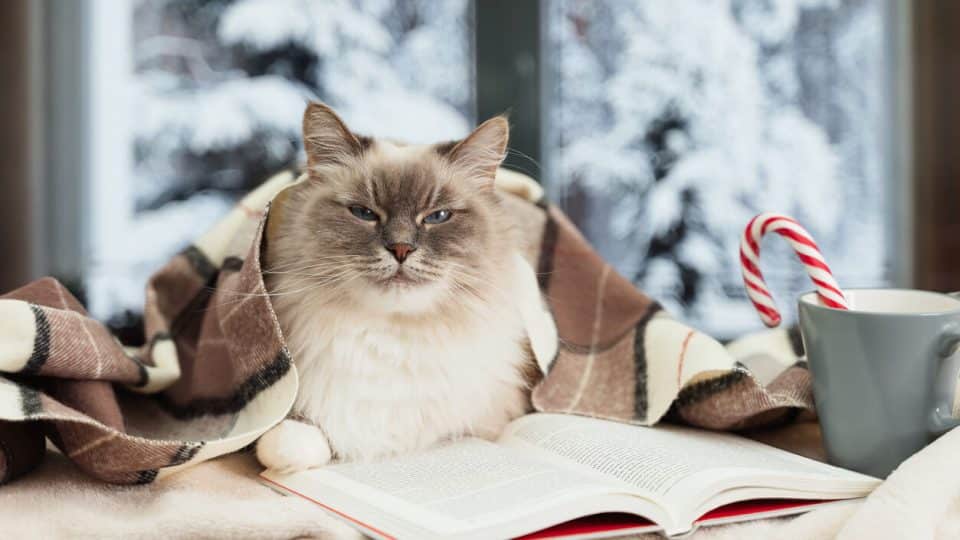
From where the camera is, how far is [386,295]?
3.45ft

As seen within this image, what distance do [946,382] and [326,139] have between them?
0.88 metres

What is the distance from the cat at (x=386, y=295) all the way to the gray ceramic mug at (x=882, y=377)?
46cm

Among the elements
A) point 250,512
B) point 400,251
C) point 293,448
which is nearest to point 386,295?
point 400,251

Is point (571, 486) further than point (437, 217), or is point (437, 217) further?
point (437, 217)

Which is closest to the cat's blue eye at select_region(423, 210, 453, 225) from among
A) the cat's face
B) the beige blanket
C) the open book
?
the cat's face

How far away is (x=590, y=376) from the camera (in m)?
1.33

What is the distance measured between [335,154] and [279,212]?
14 centimetres

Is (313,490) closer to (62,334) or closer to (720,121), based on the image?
(62,334)

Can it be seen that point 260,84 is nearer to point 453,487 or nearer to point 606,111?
point 606,111

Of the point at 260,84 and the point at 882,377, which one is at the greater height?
the point at 260,84

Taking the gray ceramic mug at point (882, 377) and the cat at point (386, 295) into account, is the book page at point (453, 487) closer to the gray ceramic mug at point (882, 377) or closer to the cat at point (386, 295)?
the cat at point (386, 295)

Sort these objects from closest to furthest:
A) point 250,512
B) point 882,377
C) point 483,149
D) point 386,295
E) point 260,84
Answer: point 250,512 < point 882,377 < point 386,295 < point 483,149 < point 260,84

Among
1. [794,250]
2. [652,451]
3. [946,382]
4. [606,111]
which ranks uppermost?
[606,111]

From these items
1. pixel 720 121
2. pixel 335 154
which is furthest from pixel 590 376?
pixel 720 121
